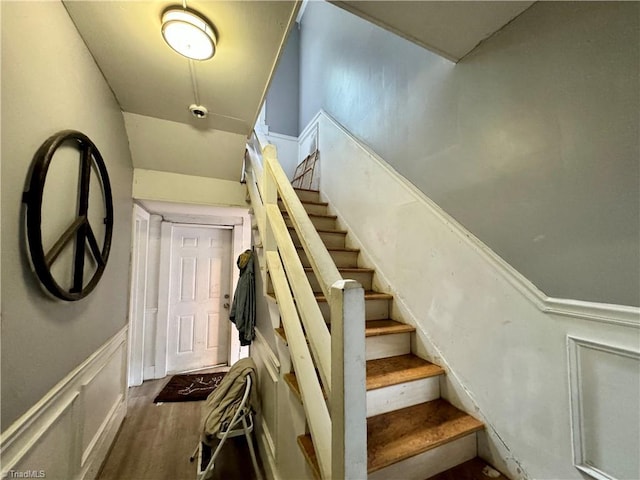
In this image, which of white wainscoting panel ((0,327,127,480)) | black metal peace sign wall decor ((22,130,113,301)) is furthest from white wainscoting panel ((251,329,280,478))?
black metal peace sign wall decor ((22,130,113,301))

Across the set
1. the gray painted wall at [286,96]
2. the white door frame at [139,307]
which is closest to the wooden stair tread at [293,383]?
the white door frame at [139,307]

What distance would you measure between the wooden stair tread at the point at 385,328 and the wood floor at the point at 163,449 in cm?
138

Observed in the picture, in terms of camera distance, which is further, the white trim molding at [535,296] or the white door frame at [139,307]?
the white door frame at [139,307]

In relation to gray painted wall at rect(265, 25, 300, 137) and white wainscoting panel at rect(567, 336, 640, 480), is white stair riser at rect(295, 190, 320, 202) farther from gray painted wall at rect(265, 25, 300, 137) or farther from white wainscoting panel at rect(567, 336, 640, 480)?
white wainscoting panel at rect(567, 336, 640, 480)

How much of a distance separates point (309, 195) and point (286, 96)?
223 centimetres

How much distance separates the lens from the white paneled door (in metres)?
3.47

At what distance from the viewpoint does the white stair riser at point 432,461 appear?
39.6 inches

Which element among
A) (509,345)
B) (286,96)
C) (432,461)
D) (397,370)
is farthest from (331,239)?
(286,96)

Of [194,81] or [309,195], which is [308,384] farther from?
[309,195]

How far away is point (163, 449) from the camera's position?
202 cm

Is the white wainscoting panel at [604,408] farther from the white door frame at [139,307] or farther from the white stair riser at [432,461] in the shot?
the white door frame at [139,307]

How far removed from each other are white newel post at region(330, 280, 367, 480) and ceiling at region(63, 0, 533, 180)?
1.15 metres

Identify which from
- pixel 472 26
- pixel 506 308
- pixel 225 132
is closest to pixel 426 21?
pixel 472 26

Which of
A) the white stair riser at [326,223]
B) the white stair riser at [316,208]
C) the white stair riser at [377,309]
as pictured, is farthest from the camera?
the white stair riser at [316,208]
